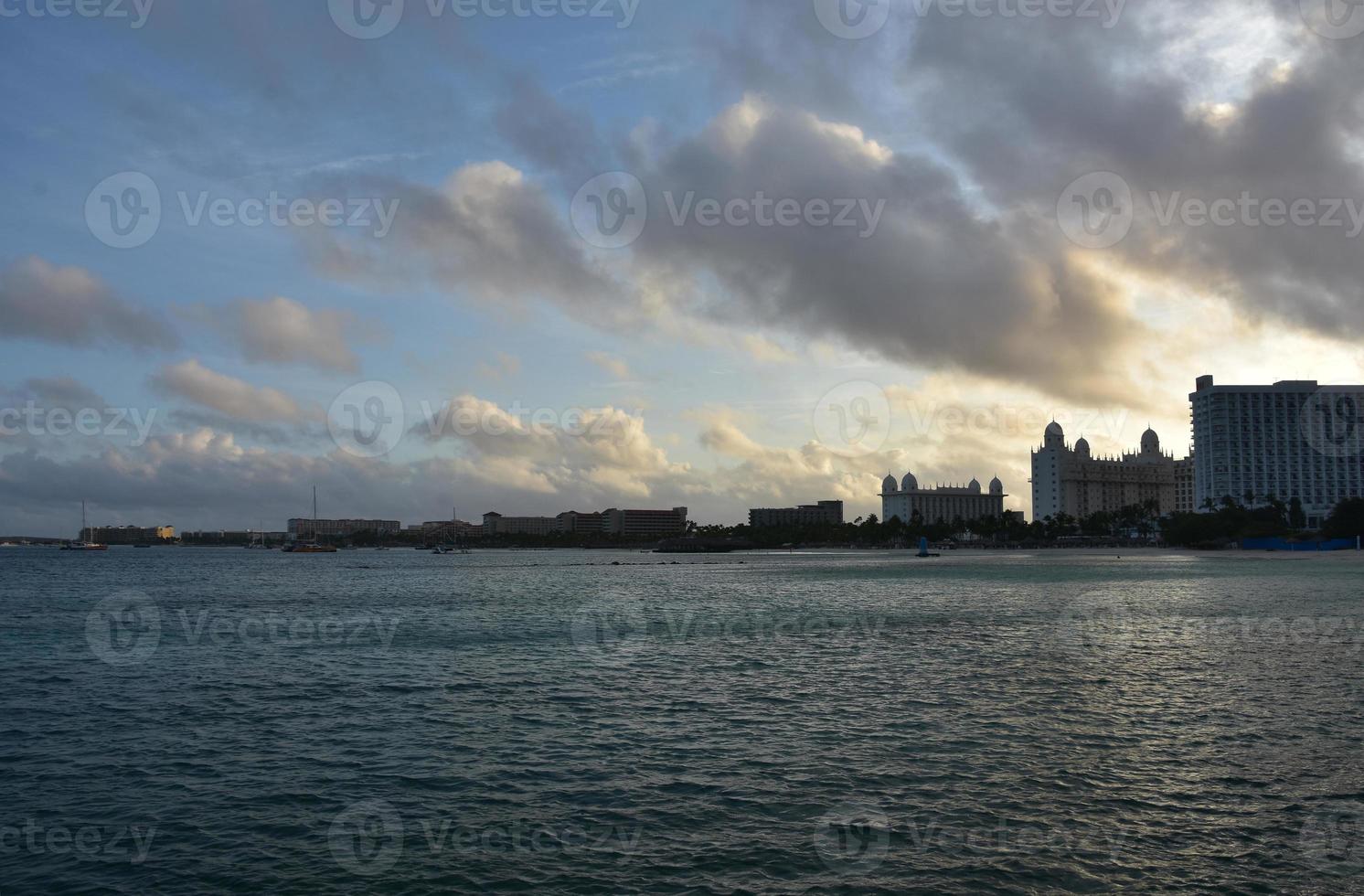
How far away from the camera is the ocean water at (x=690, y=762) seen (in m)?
19.4

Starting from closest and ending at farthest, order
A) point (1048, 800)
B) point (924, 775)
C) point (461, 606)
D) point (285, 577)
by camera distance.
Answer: point (1048, 800), point (924, 775), point (461, 606), point (285, 577)

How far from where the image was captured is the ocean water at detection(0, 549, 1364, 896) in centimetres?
1938

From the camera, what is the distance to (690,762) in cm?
2744

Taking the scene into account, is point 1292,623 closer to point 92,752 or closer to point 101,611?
point 92,752

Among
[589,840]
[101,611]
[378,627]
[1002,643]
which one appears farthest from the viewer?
[101,611]

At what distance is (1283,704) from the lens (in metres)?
34.6

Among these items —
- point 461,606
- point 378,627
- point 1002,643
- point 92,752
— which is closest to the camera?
point 92,752

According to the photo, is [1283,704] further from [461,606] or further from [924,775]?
[461,606]

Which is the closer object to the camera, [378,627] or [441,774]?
[441,774]

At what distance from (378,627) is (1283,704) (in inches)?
2220

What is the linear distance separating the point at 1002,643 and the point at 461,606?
174 feet

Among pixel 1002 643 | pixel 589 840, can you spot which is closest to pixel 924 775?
pixel 589 840

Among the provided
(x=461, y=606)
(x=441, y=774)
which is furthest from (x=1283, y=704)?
(x=461, y=606)

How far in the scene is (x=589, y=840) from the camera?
68.7 ft
